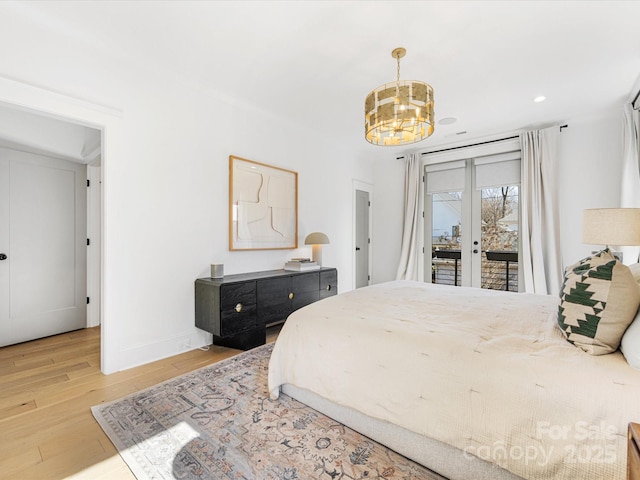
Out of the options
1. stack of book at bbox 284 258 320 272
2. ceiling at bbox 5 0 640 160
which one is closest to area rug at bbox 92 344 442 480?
stack of book at bbox 284 258 320 272

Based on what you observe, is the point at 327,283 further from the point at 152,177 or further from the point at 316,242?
the point at 152,177

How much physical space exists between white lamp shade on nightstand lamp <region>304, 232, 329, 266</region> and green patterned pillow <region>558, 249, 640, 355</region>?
2.82 m

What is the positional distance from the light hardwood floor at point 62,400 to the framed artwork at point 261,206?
3.87 feet

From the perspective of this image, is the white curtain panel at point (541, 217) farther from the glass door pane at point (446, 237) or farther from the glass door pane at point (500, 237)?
the glass door pane at point (446, 237)

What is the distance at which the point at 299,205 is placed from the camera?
13.7 ft

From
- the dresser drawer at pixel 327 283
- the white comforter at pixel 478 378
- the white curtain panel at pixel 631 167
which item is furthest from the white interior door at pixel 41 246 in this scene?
the white curtain panel at pixel 631 167

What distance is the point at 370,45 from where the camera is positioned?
2385mm

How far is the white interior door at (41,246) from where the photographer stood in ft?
10.1

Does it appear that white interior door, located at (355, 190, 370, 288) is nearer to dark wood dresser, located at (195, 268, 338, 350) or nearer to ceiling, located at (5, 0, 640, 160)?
dark wood dresser, located at (195, 268, 338, 350)

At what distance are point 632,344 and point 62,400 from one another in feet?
10.3

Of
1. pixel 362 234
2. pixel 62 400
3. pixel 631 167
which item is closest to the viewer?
pixel 62 400

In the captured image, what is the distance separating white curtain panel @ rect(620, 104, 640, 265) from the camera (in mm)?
3121

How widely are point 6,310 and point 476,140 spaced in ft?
20.1

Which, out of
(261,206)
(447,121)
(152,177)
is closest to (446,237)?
(447,121)
